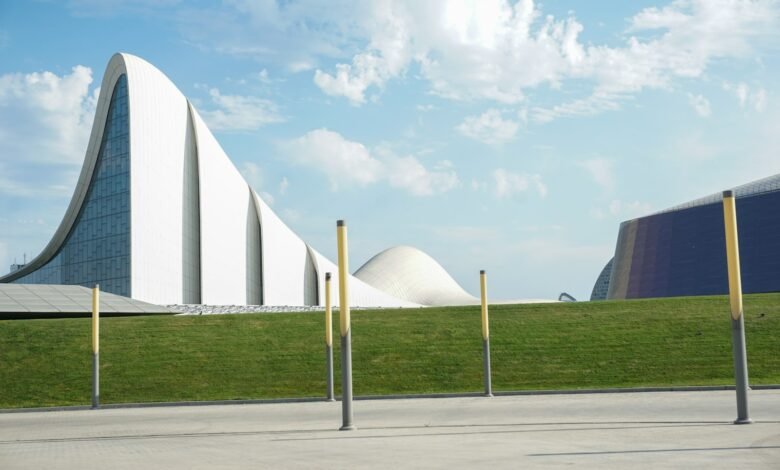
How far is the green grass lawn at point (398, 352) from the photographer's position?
24.0 meters

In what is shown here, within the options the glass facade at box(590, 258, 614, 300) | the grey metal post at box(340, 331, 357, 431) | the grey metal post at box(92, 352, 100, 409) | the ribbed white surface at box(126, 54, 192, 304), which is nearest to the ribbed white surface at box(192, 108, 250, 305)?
the ribbed white surface at box(126, 54, 192, 304)

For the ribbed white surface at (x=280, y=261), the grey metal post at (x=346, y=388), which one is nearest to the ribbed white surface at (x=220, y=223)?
the ribbed white surface at (x=280, y=261)

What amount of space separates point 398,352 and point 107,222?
2567cm

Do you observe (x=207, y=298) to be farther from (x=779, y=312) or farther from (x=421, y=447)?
(x=421, y=447)

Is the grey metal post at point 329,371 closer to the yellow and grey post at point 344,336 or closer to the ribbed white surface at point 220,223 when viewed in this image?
the yellow and grey post at point 344,336

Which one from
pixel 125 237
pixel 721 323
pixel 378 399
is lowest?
pixel 378 399

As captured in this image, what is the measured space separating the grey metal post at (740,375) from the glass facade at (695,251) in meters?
60.1

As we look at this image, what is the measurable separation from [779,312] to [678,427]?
17.4 metres

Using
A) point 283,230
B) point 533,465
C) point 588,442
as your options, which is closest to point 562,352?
point 588,442

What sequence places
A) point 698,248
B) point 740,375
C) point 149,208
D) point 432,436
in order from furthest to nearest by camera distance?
1. point 698,248
2. point 149,208
3. point 740,375
4. point 432,436

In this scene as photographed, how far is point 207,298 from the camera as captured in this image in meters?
51.4

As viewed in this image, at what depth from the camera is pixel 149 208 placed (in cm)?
4656

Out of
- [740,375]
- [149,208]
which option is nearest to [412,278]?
[149,208]

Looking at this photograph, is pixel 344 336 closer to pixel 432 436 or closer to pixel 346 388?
pixel 346 388
